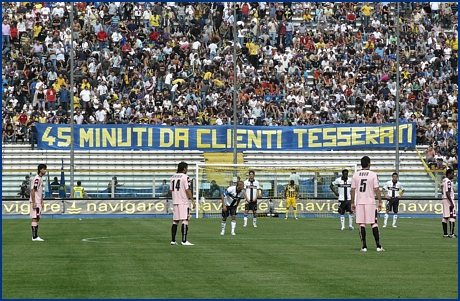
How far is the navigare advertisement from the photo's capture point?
45188 mm

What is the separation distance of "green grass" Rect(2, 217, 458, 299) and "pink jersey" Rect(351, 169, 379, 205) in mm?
1186

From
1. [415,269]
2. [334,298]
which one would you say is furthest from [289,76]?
[334,298]

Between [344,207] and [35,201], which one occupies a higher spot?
[35,201]

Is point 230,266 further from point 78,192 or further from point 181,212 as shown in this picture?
point 78,192

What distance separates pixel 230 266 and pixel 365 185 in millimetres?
4974

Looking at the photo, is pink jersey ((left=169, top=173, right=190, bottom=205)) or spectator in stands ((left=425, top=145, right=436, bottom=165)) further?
spectator in stands ((left=425, top=145, right=436, bottom=165))

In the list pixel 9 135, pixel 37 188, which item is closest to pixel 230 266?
pixel 37 188

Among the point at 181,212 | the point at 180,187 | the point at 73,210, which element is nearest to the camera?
the point at 180,187

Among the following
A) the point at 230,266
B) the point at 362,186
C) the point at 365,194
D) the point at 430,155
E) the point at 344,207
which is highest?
the point at 430,155

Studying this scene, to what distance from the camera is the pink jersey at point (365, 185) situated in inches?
862

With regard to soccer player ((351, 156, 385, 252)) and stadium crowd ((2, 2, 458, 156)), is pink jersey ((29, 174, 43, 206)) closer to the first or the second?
soccer player ((351, 156, 385, 252))

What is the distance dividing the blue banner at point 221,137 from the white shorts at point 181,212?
2591 centimetres

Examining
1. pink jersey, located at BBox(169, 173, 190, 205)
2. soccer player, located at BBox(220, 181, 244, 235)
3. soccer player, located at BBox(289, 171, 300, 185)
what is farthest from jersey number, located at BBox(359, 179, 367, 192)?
soccer player, located at BBox(289, 171, 300, 185)

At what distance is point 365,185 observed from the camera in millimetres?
21984
